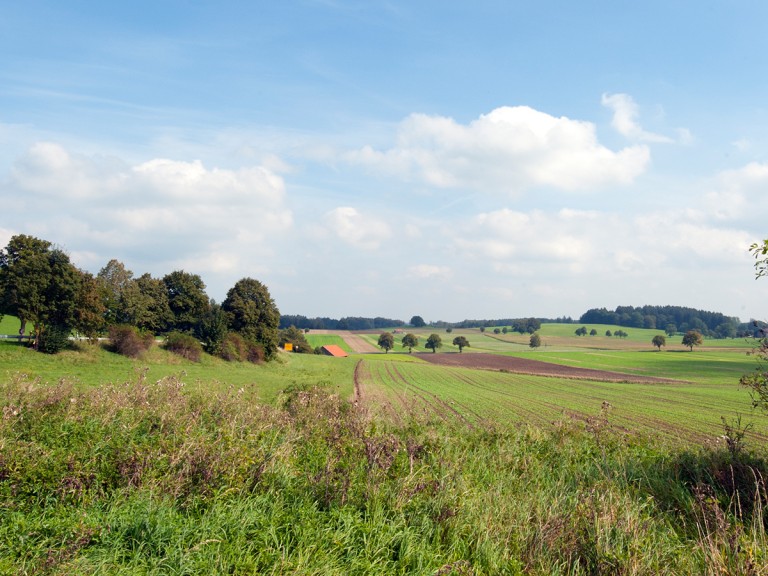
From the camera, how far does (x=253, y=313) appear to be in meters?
66.5

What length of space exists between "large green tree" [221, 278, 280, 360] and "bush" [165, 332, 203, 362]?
11.0 m

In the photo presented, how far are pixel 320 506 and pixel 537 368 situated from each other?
3169 inches

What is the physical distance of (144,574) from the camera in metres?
4.71

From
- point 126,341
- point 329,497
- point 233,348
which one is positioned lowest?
point 233,348

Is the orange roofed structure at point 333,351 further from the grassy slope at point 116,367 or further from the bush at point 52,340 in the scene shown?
the bush at point 52,340

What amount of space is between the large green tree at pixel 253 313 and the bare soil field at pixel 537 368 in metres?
35.5

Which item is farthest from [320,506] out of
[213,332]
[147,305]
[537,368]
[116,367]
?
[537,368]

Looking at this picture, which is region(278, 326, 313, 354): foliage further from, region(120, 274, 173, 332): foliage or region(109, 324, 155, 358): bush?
region(109, 324, 155, 358): bush

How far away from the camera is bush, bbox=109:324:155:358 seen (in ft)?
154

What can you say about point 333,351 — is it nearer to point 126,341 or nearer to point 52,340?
point 126,341

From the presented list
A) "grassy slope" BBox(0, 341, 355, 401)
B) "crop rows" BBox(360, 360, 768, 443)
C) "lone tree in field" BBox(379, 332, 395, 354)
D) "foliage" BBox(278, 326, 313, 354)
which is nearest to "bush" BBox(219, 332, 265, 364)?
"grassy slope" BBox(0, 341, 355, 401)

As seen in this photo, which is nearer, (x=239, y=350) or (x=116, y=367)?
(x=116, y=367)

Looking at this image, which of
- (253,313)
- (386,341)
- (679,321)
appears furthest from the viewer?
(679,321)

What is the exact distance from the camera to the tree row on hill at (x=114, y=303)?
1679 inches
